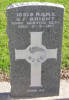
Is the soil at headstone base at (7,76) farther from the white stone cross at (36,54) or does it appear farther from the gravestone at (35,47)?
the white stone cross at (36,54)

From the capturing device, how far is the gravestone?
171 inches

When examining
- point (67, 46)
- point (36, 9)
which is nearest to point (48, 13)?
point (36, 9)

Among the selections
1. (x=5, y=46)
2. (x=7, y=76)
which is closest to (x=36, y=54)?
(x=7, y=76)

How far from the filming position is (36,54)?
4691 mm

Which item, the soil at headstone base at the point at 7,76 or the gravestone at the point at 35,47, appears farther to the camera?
the soil at headstone base at the point at 7,76

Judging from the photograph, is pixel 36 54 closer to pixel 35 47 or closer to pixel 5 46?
pixel 35 47

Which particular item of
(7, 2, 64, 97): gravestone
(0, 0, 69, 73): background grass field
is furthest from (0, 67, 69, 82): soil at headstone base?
(7, 2, 64, 97): gravestone

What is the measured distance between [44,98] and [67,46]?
2.07 m

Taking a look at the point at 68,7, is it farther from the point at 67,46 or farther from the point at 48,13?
the point at 48,13

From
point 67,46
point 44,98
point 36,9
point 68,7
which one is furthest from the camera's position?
point 68,7

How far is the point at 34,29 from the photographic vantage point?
4.45m

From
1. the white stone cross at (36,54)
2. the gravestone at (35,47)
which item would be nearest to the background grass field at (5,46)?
the gravestone at (35,47)

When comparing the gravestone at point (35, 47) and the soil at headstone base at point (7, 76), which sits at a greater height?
the gravestone at point (35, 47)

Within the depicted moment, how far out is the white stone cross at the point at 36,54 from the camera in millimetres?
4535
